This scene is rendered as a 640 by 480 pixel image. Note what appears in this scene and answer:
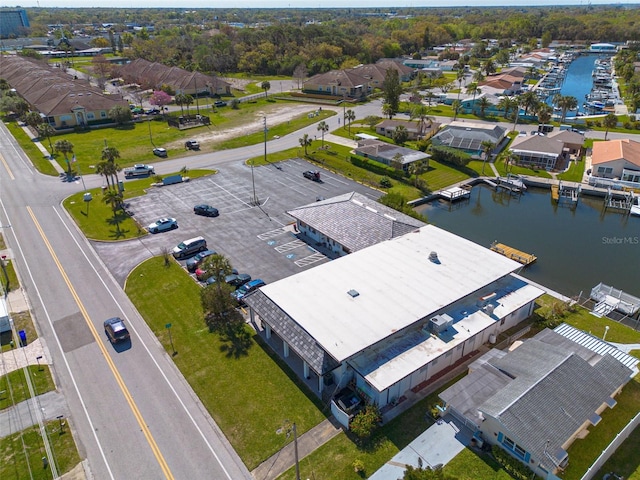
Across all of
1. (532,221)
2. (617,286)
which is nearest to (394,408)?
(617,286)

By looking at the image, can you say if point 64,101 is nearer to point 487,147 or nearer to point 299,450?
point 487,147

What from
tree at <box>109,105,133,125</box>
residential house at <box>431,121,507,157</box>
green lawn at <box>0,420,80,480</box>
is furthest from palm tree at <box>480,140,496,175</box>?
tree at <box>109,105,133,125</box>

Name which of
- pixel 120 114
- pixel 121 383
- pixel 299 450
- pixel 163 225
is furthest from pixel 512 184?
pixel 120 114

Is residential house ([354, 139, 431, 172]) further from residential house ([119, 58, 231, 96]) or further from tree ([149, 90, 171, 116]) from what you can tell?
residential house ([119, 58, 231, 96])

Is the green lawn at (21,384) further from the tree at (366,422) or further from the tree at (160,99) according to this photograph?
the tree at (160,99)

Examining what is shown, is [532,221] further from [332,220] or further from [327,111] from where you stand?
[327,111]
